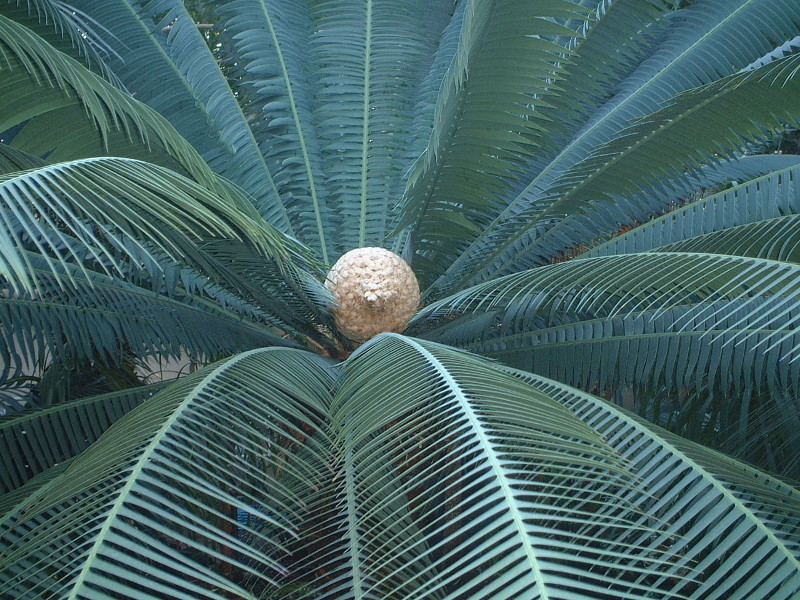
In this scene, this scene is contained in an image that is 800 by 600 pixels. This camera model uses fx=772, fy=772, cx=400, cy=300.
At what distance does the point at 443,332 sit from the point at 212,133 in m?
1.19

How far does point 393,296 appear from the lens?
2488mm

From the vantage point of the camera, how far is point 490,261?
2734 mm

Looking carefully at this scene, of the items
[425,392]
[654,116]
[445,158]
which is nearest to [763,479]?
[425,392]

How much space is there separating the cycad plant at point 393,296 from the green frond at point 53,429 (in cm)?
1

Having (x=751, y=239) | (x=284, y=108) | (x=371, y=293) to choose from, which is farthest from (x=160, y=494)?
(x=284, y=108)

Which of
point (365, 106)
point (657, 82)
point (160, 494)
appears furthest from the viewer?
point (365, 106)

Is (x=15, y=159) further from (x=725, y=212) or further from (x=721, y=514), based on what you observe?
(x=725, y=212)

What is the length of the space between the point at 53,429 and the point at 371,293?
3.36 ft

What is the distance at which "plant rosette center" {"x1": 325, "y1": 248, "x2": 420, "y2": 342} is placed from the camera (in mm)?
2459

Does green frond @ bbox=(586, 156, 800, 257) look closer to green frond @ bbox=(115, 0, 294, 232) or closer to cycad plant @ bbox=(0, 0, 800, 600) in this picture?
cycad plant @ bbox=(0, 0, 800, 600)

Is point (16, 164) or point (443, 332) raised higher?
point (16, 164)

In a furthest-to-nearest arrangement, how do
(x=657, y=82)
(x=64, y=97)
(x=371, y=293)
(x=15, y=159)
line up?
1. (x=657, y=82)
2. (x=371, y=293)
3. (x=64, y=97)
4. (x=15, y=159)

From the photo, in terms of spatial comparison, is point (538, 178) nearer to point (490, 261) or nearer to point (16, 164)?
point (490, 261)

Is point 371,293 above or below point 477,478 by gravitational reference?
above
